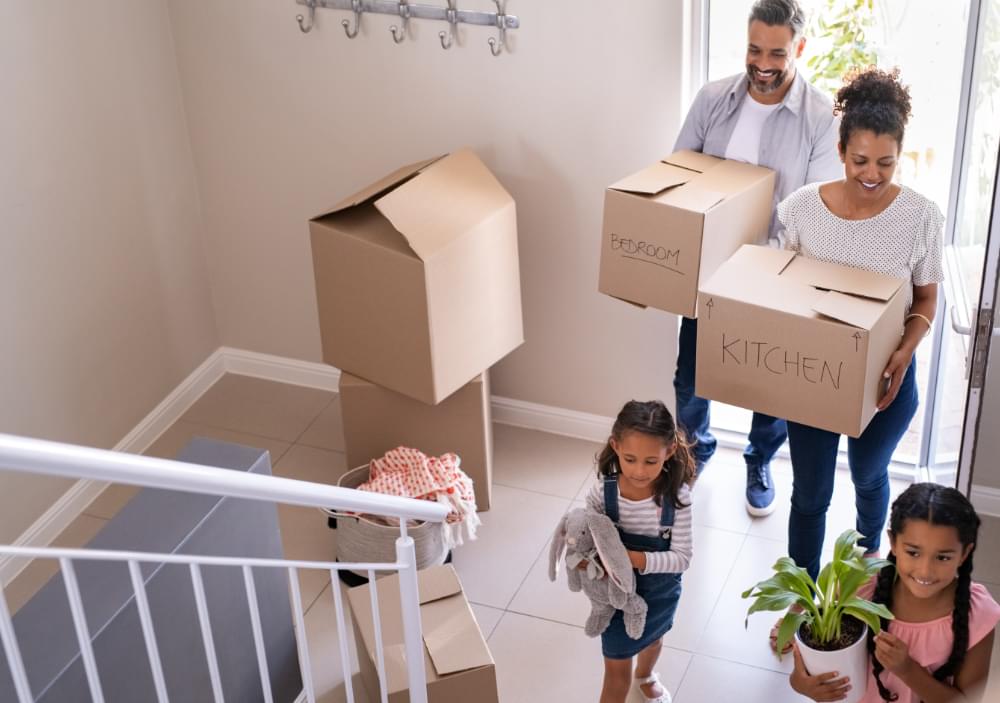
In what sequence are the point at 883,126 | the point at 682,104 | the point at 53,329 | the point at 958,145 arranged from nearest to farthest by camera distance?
1. the point at 883,126
2. the point at 958,145
3. the point at 682,104
4. the point at 53,329

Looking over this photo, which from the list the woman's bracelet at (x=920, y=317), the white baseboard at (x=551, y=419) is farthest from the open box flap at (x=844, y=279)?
the white baseboard at (x=551, y=419)

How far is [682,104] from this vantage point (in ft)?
10.2

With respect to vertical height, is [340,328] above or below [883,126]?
below

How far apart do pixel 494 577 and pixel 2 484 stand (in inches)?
53.4

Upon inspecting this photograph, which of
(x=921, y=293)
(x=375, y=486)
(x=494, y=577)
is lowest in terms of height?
(x=494, y=577)

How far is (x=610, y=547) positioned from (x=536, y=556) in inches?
35.1

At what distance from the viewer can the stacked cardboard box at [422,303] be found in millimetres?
2955

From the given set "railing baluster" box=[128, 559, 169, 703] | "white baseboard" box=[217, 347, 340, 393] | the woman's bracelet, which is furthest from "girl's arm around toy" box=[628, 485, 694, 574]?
"white baseboard" box=[217, 347, 340, 393]

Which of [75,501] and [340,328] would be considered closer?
[340,328]

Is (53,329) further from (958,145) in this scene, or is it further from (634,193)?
(958,145)

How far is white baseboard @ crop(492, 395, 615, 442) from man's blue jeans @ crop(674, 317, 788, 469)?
1.16 feet

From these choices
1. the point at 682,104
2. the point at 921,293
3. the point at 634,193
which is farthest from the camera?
the point at 682,104

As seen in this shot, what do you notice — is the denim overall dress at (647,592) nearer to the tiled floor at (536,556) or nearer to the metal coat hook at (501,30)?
the tiled floor at (536,556)

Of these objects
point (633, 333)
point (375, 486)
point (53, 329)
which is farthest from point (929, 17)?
point (53, 329)
